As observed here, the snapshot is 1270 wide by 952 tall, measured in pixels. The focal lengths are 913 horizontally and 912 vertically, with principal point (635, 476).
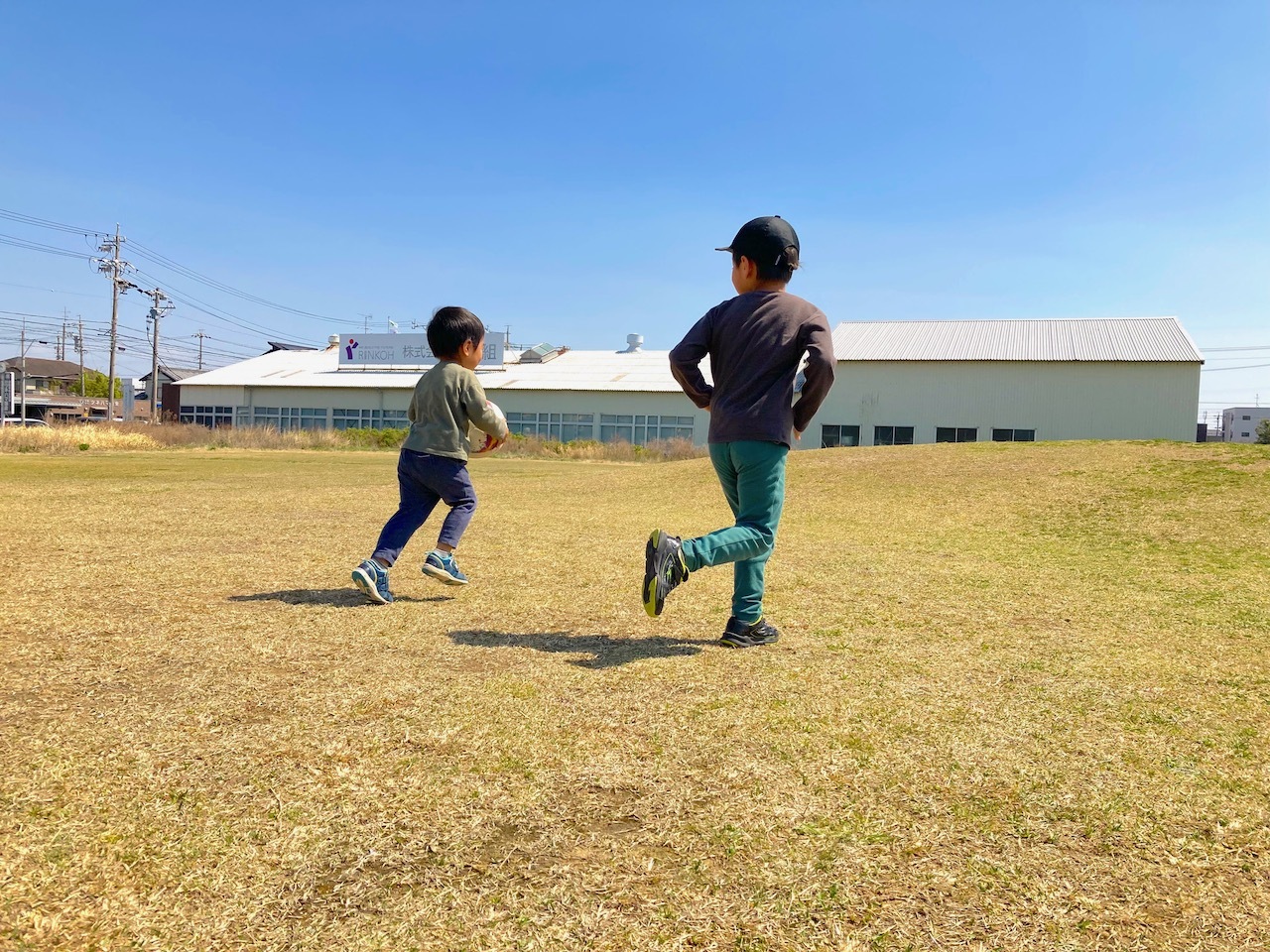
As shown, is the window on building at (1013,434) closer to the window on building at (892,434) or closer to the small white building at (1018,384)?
the small white building at (1018,384)

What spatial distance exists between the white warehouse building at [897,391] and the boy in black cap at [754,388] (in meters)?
36.6

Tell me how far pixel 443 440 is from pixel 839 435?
37.2 m

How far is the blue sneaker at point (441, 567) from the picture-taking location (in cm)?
508

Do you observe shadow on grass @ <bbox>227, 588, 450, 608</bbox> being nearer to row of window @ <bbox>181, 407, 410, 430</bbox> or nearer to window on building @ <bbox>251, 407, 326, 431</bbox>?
row of window @ <bbox>181, 407, 410, 430</bbox>

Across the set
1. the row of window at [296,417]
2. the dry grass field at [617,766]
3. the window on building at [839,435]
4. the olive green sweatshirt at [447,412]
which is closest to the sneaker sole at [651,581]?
the dry grass field at [617,766]

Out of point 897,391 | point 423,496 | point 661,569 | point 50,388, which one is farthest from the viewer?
point 50,388

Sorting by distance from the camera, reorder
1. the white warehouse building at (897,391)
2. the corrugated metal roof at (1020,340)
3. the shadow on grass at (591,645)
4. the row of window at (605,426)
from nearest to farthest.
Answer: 1. the shadow on grass at (591,645)
2. the white warehouse building at (897,391)
3. the corrugated metal roof at (1020,340)
4. the row of window at (605,426)

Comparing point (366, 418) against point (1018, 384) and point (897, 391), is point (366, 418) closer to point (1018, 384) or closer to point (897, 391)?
point (897, 391)

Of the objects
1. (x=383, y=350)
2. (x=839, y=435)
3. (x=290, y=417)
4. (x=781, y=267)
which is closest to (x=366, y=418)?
(x=290, y=417)

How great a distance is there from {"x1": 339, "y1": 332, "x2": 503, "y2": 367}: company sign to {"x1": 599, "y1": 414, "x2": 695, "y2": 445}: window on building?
1220 centimetres

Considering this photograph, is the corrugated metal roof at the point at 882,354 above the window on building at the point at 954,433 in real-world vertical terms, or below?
above

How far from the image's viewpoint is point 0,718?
2.78 metres

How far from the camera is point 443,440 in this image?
16.7 ft

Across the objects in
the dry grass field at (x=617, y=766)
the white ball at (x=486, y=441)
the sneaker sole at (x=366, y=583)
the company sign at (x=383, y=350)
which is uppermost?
the company sign at (x=383, y=350)
